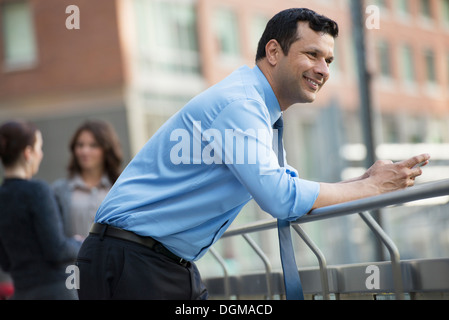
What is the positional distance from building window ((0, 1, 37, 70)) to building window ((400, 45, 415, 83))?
780 inches

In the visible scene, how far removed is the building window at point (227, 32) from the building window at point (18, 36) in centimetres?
620

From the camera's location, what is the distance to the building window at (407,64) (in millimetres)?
37344

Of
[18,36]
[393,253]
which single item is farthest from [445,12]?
[393,253]

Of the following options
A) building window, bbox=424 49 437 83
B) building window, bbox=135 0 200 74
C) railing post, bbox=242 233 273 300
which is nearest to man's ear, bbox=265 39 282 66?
railing post, bbox=242 233 273 300

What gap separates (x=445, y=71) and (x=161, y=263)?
40230 mm

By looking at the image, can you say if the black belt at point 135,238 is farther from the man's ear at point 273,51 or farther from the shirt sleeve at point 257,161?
the man's ear at point 273,51

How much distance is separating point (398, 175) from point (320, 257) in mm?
515

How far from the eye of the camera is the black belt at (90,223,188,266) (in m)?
2.55

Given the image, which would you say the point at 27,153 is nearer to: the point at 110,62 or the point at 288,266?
the point at 288,266

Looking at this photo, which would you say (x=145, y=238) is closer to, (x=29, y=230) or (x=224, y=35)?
(x=29, y=230)

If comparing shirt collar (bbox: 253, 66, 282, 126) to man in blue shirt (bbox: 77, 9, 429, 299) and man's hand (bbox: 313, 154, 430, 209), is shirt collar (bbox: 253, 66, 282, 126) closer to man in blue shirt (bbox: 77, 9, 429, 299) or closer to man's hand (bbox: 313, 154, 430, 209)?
man in blue shirt (bbox: 77, 9, 429, 299)

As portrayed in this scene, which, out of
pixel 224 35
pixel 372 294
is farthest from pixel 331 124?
pixel 224 35

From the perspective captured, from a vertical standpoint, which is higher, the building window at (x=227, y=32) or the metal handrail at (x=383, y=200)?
the building window at (x=227, y=32)

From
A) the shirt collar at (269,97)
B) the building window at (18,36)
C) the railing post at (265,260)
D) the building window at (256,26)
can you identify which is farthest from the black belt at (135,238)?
the building window at (256,26)
